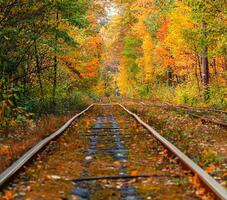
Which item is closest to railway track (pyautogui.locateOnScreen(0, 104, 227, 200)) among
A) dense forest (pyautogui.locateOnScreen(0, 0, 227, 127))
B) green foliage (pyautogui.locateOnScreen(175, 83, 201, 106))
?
dense forest (pyautogui.locateOnScreen(0, 0, 227, 127))

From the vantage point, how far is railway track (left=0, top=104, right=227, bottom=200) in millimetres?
6500

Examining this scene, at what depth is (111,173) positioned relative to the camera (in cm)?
797

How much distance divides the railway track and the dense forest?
2.34m

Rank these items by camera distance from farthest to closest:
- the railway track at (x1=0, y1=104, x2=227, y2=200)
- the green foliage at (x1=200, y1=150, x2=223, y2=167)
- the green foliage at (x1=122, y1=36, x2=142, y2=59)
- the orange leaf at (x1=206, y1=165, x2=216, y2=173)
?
the green foliage at (x1=122, y1=36, x2=142, y2=59) < the green foliage at (x1=200, y1=150, x2=223, y2=167) < the orange leaf at (x1=206, y1=165, x2=216, y2=173) < the railway track at (x1=0, y1=104, x2=227, y2=200)

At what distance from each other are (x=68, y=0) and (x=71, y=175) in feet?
31.7

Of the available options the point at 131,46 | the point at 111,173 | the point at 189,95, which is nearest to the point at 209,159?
the point at 111,173

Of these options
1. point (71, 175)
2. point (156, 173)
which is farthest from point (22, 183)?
point (156, 173)

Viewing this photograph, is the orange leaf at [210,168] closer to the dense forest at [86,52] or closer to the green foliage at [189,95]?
the dense forest at [86,52]

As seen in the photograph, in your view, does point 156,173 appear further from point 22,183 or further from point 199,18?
point 199,18

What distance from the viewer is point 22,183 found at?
7.21 m

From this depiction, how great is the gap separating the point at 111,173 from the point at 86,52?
2318 cm

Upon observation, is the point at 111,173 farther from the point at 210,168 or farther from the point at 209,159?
the point at 209,159

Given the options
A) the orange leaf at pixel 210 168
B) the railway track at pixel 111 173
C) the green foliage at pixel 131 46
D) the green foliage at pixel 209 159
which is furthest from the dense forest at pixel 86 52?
the orange leaf at pixel 210 168

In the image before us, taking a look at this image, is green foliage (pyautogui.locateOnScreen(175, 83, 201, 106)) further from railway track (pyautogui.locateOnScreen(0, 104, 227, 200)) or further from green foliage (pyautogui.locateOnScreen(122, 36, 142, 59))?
green foliage (pyautogui.locateOnScreen(122, 36, 142, 59))
